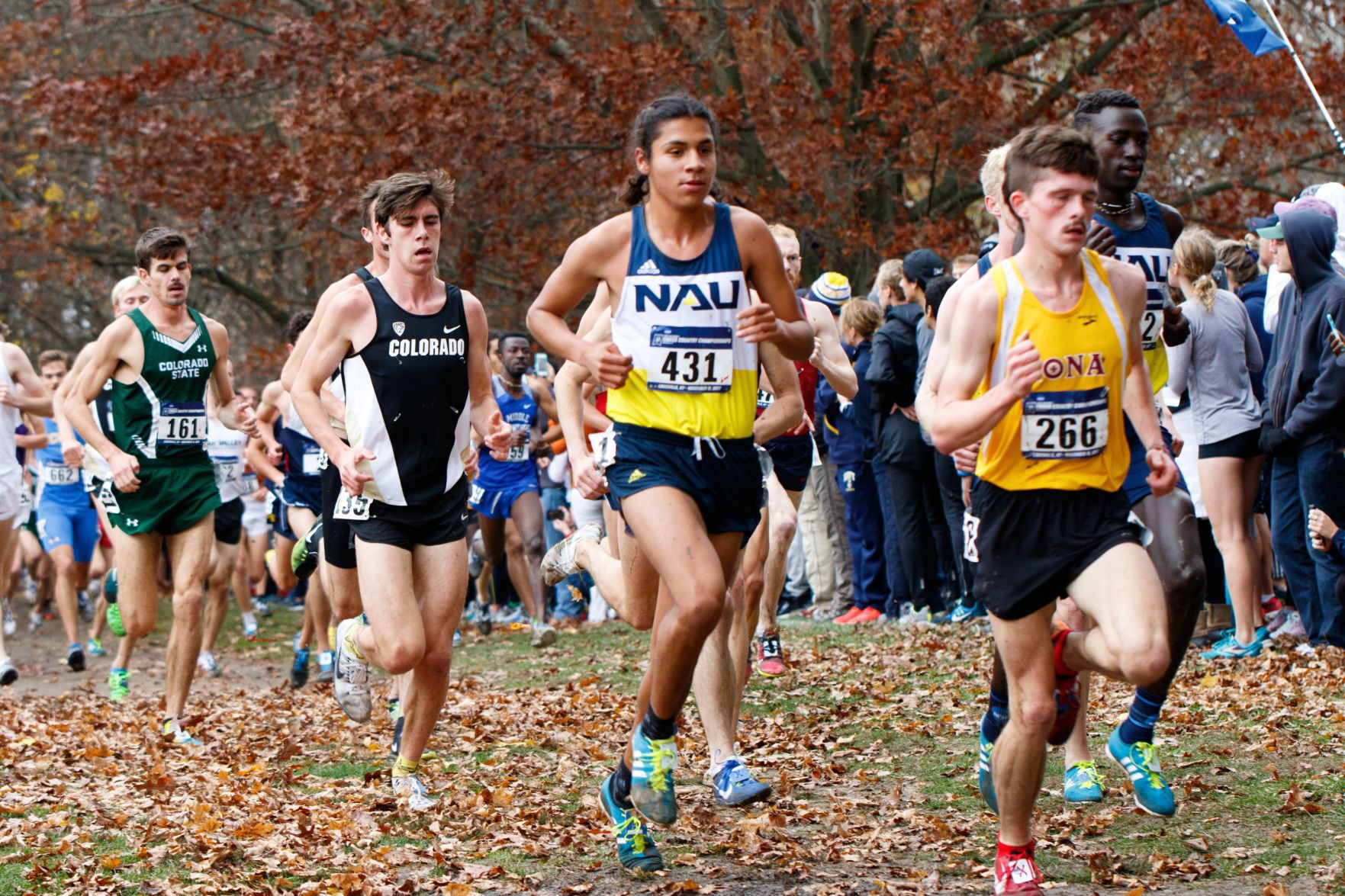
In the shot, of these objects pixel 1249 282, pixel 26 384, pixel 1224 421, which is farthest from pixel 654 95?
pixel 1224 421

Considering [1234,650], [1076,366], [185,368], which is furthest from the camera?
[1234,650]

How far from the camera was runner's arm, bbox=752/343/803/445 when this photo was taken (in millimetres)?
6160

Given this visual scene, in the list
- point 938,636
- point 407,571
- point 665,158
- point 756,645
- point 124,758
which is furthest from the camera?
point 938,636

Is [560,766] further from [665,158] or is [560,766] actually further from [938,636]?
[938,636]

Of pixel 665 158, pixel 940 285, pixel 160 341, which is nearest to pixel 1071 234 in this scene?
pixel 665 158

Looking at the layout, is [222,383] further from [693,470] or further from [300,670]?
[693,470]

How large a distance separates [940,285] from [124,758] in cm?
542

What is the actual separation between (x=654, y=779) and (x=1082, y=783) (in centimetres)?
163

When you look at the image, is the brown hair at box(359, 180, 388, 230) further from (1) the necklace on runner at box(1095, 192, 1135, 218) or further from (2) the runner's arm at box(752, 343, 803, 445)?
(1) the necklace on runner at box(1095, 192, 1135, 218)

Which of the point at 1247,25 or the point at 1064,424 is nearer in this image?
the point at 1064,424

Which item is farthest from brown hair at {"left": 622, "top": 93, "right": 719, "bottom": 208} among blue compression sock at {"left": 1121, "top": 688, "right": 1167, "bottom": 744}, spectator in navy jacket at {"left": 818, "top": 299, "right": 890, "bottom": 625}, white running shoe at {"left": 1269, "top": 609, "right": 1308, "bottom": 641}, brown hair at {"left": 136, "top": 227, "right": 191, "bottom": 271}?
spectator in navy jacket at {"left": 818, "top": 299, "right": 890, "bottom": 625}

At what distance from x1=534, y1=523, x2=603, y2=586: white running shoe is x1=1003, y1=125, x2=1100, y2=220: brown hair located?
10.5 feet

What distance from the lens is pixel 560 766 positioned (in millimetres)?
7625

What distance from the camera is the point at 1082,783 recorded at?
19.7ft
